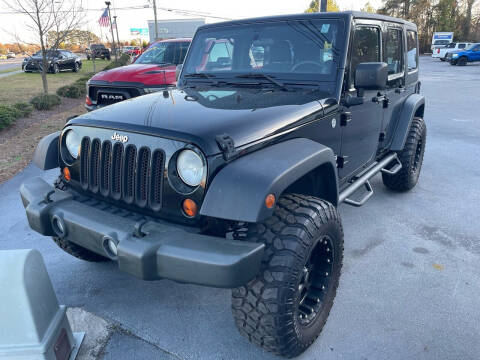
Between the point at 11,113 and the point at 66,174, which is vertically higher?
the point at 66,174

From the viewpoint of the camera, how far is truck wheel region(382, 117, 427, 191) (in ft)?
14.0

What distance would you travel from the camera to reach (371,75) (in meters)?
2.62

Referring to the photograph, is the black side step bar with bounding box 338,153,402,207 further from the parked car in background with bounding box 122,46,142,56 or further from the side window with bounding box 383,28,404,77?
the parked car in background with bounding box 122,46,142,56

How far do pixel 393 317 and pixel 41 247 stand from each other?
2.93m

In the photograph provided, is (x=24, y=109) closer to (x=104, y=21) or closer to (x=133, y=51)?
(x=104, y=21)

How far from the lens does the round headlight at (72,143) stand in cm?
242

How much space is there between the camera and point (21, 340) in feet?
6.19

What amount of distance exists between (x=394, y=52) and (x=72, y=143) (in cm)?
313

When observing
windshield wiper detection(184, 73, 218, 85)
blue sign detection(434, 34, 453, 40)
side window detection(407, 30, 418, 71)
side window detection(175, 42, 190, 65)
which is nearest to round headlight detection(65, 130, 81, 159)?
windshield wiper detection(184, 73, 218, 85)

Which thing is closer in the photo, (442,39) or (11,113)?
(11,113)

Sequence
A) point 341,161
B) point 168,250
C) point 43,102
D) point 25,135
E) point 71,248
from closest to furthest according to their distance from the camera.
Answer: point 168,250, point 71,248, point 341,161, point 25,135, point 43,102

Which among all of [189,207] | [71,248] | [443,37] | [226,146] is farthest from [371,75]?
[443,37]

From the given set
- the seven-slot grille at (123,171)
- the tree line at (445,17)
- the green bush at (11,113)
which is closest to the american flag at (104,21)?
the green bush at (11,113)

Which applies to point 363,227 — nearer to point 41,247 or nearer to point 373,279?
point 373,279
